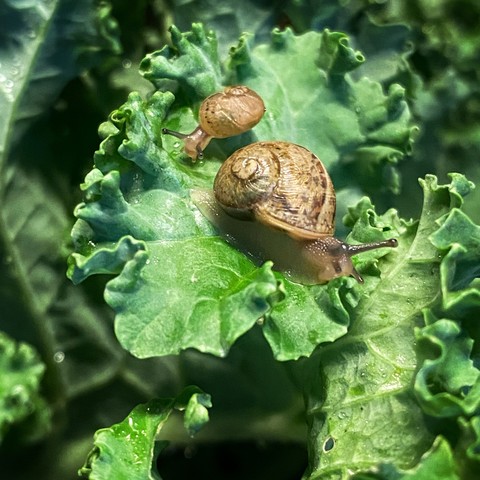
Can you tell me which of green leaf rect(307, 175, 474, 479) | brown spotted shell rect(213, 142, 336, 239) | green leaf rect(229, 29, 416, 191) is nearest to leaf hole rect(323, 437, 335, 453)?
green leaf rect(307, 175, 474, 479)

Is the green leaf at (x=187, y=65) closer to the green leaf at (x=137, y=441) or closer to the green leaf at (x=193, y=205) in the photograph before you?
the green leaf at (x=193, y=205)

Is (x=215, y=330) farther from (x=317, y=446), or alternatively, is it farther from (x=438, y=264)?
(x=438, y=264)

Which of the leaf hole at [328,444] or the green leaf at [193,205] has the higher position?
the green leaf at [193,205]

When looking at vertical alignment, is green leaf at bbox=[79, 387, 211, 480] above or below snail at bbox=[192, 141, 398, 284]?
below

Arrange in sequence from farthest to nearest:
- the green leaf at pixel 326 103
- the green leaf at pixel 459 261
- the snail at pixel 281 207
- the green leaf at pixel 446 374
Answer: the green leaf at pixel 326 103
the snail at pixel 281 207
the green leaf at pixel 459 261
the green leaf at pixel 446 374

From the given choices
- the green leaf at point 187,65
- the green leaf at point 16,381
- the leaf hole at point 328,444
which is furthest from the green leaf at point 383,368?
the green leaf at point 16,381

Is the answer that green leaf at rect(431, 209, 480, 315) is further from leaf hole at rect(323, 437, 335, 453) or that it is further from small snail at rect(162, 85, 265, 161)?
small snail at rect(162, 85, 265, 161)

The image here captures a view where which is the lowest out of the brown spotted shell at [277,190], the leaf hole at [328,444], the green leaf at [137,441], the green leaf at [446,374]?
the leaf hole at [328,444]
